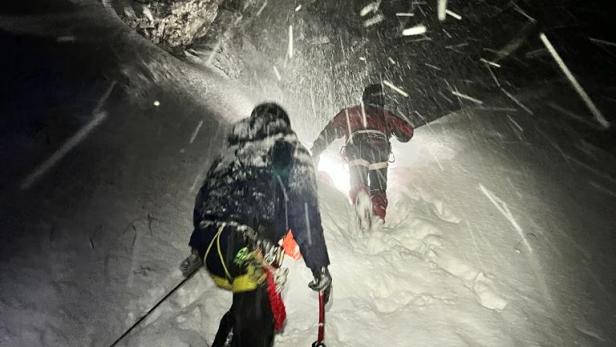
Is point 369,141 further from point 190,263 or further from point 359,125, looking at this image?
point 190,263

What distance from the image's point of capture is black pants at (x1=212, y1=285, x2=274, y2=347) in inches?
99.6

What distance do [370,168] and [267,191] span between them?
2.47m

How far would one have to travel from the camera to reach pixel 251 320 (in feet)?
8.39

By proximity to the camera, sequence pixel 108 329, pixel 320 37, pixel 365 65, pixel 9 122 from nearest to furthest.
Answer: pixel 108 329
pixel 9 122
pixel 320 37
pixel 365 65

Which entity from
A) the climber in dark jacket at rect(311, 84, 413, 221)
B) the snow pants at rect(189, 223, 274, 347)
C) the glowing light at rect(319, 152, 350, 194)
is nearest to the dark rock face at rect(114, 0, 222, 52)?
the glowing light at rect(319, 152, 350, 194)

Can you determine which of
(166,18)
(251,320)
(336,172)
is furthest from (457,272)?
(166,18)

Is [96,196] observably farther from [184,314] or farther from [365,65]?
[365,65]

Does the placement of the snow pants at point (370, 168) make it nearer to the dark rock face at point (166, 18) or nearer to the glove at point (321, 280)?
the glove at point (321, 280)

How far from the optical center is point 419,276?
3967 mm

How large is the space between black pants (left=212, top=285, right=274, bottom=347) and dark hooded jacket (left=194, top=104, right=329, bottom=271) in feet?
1.35

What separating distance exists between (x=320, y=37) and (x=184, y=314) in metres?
10.4

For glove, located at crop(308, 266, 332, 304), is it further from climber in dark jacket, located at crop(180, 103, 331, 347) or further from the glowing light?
the glowing light

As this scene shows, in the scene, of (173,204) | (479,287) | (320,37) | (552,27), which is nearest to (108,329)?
(173,204)

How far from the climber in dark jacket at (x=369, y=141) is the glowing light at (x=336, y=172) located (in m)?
0.63
